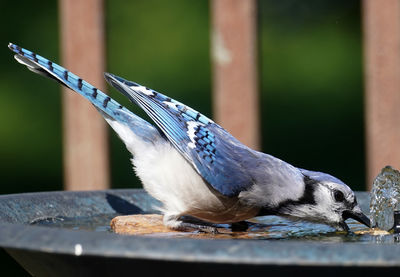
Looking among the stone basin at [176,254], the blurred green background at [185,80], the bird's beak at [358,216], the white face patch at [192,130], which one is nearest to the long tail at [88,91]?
the white face patch at [192,130]

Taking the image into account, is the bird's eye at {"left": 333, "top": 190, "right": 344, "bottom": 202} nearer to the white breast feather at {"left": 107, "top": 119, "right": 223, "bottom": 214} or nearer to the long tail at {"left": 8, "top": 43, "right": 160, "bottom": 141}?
the white breast feather at {"left": 107, "top": 119, "right": 223, "bottom": 214}

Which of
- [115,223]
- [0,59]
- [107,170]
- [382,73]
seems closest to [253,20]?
[382,73]

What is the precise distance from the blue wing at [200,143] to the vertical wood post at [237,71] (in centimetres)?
29

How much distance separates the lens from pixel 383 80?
8.32 feet

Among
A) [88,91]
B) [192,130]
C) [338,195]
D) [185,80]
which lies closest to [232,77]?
[192,130]

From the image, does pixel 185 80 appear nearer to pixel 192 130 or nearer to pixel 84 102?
pixel 84 102

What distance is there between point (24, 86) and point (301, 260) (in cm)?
284

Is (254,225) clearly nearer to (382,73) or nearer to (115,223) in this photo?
(115,223)

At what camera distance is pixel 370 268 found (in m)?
1.21

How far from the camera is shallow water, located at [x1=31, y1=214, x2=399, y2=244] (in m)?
1.87

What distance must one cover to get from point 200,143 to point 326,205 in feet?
1.14

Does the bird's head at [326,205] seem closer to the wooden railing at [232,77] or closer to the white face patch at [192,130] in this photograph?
the white face patch at [192,130]

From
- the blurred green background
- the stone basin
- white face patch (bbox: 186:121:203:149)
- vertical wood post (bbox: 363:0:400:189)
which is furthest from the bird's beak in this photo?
the blurred green background

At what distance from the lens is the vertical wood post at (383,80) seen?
254 centimetres
